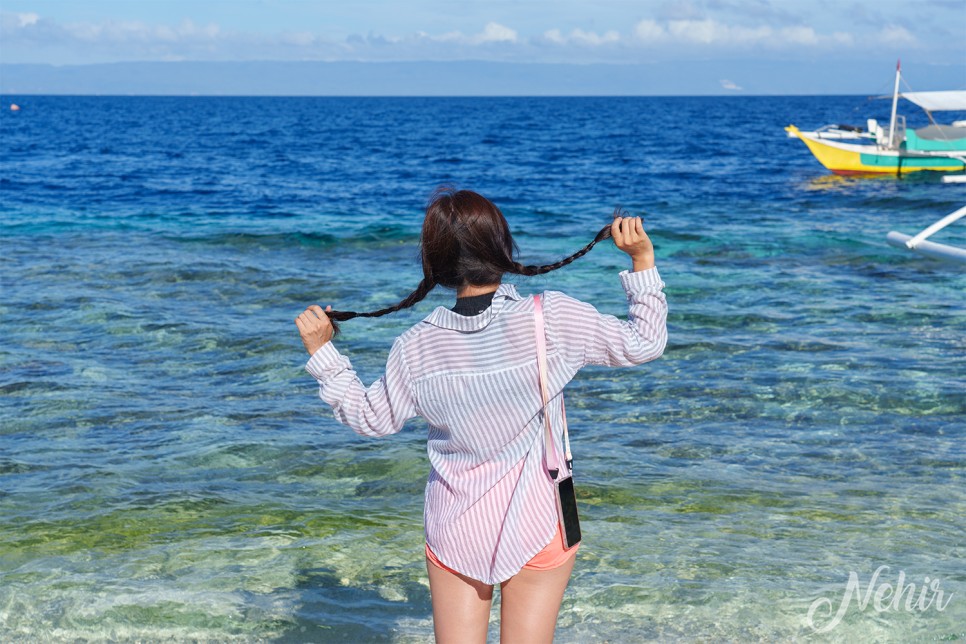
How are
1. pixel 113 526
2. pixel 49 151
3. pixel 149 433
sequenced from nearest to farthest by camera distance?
1. pixel 113 526
2. pixel 149 433
3. pixel 49 151

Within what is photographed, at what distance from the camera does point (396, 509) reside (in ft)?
18.7

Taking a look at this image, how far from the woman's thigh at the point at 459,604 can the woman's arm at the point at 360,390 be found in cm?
42

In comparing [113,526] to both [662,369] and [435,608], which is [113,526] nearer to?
[435,608]

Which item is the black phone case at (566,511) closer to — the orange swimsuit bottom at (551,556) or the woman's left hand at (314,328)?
the orange swimsuit bottom at (551,556)

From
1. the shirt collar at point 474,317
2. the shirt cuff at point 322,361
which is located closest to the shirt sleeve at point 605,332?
the shirt collar at point 474,317

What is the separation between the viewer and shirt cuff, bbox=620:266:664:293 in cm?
253

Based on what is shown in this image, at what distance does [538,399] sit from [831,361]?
717 cm

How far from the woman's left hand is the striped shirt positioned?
0.03 metres

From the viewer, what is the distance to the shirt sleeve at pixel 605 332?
242 cm

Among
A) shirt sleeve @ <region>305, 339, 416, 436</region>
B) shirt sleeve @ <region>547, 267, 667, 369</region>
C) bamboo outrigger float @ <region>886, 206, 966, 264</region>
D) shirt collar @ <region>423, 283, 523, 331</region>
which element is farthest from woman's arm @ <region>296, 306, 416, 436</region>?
bamboo outrigger float @ <region>886, 206, 966, 264</region>

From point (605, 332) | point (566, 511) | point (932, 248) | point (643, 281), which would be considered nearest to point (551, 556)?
point (566, 511)

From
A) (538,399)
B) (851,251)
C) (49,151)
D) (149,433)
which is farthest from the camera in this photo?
(49,151)

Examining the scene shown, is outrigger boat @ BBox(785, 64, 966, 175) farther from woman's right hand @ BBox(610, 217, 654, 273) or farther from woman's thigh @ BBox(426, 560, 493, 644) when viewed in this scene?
woman's thigh @ BBox(426, 560, 493, 644)

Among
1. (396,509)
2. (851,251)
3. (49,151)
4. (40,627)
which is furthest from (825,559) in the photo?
(49,151)
